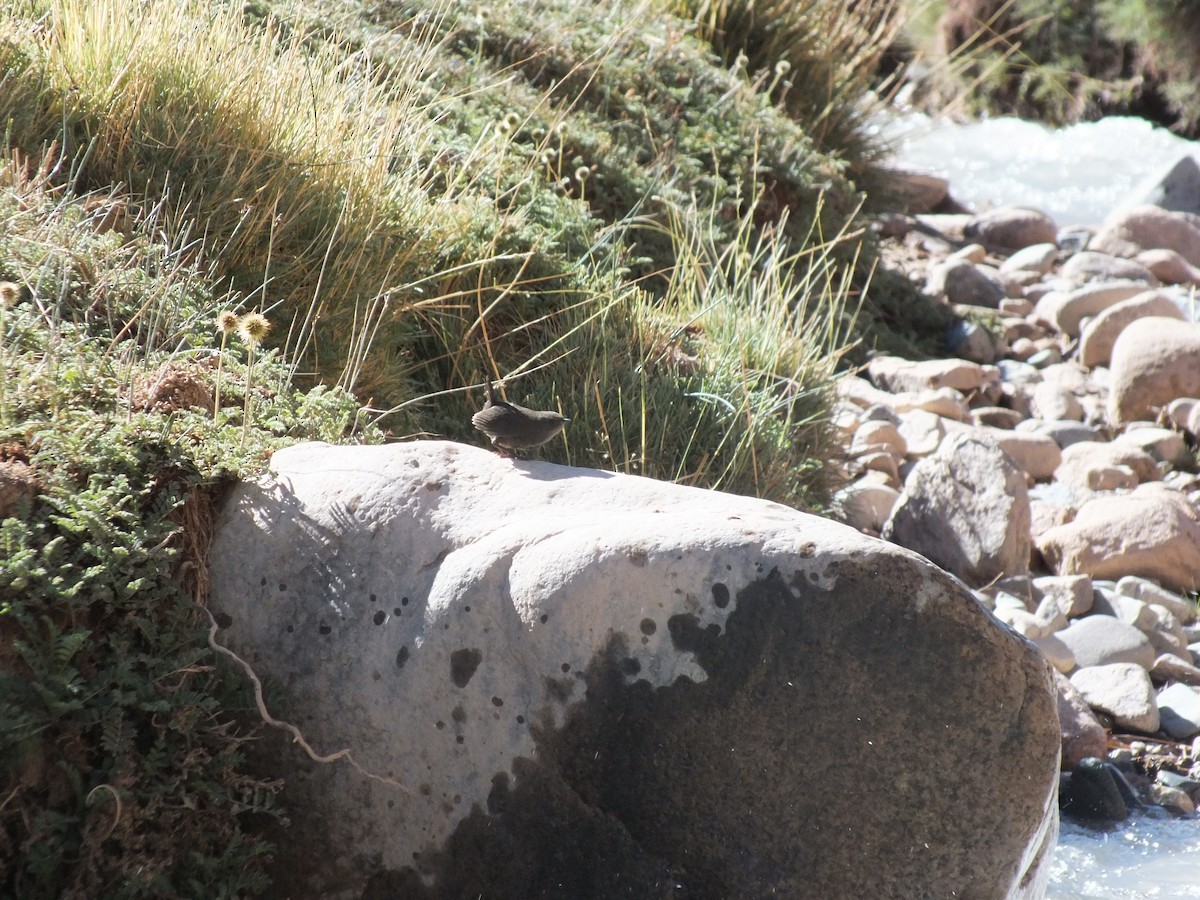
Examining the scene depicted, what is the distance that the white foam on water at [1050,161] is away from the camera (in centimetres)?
1244

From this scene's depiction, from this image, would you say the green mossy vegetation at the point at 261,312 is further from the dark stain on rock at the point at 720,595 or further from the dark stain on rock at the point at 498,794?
the dark stain on rock at the point at 720,595

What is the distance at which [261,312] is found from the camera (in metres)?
4.09

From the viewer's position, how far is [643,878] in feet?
8.40

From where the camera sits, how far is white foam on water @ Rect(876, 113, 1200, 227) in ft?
40.8

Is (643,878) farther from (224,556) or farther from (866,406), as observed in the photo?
(866,406)

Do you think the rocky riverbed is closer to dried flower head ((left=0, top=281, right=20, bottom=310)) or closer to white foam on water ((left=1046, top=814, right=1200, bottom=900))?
white foam on water ((left=1046, top=814, right=1200, bottom=900))

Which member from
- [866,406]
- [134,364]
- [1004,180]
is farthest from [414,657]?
[1004,180]

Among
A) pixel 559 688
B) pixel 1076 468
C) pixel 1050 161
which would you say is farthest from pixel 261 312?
pixel 1050 161

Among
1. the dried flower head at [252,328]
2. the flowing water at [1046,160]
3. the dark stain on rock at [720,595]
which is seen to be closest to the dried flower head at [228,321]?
the dried flower head at [252,328]

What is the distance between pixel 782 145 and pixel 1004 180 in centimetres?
662

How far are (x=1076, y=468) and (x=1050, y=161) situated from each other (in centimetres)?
844

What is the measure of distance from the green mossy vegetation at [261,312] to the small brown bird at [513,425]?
450 millimetres

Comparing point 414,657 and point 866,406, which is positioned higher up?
point 414,657

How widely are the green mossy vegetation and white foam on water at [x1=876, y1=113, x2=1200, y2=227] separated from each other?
543cm
